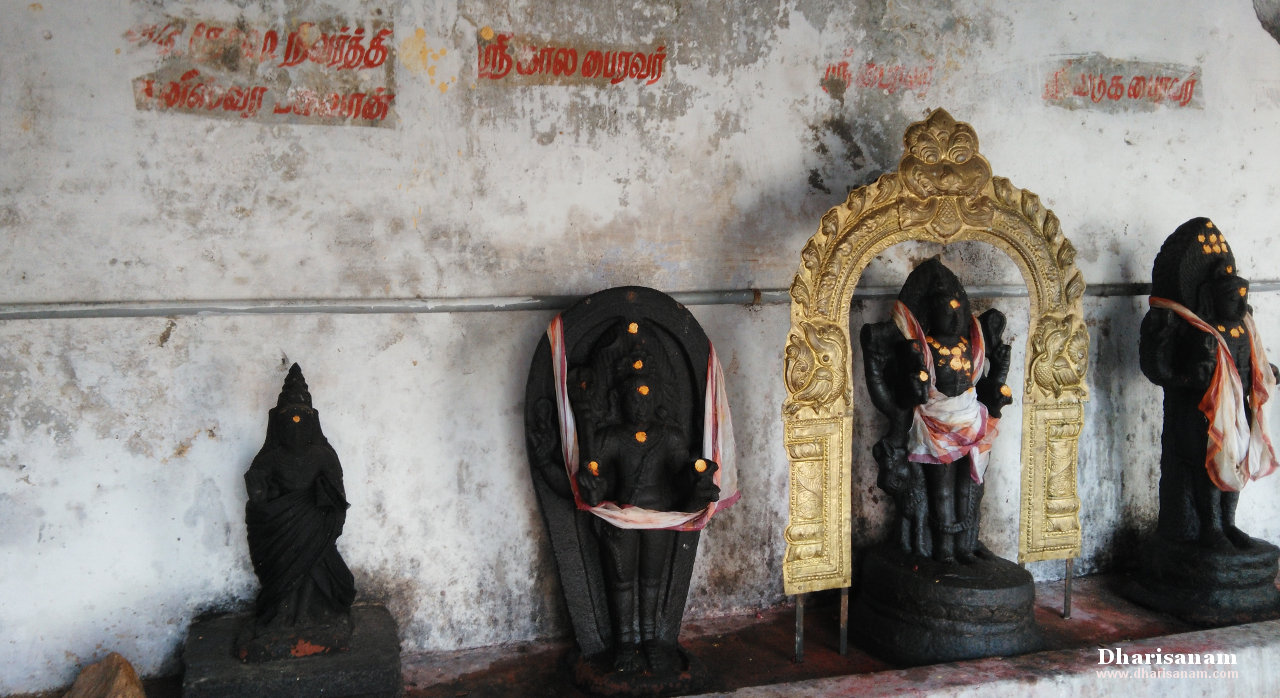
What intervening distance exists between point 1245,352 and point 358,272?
4.07 meters

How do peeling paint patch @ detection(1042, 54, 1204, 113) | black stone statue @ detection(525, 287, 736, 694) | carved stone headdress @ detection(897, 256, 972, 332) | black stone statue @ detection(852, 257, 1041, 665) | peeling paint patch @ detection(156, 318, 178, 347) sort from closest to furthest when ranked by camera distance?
peeling paint patch @ detection(156, 318, 178, 347), black stone statue @ detection(525, 287, 736, 694), black stone statue @ detection(852, 257, 1041, 665), carved stone headdress @ detection(897, 256, 972, 332), peeling paint patch @ detection(1042, 54, 1204, 113)

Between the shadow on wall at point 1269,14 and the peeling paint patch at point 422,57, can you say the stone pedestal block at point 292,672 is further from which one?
the shadow on wall at point 1269,14

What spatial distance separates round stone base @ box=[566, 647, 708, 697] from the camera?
12.5ft

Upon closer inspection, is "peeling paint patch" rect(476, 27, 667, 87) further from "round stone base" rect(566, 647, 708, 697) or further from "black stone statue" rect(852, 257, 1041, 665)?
"round stone base" rect(566, 647, 708, 697)

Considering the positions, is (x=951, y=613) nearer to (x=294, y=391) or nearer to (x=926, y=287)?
(x=926, y=287)

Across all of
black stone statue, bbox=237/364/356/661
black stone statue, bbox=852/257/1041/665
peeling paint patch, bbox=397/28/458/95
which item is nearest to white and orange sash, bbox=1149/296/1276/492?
black stone statue, bbox=852/257/1041/665

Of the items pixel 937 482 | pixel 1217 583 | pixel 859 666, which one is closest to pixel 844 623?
pixel 859 666

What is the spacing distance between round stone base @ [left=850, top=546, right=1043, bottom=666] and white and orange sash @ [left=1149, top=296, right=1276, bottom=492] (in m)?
1.19

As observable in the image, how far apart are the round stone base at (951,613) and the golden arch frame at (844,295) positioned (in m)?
0.29

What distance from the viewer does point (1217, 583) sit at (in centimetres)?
462

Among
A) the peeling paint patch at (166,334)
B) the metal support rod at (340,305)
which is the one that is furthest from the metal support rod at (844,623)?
the peeling paint patch at (166,334)

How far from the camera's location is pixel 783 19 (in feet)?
15.0

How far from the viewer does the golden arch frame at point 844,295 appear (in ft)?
13.3

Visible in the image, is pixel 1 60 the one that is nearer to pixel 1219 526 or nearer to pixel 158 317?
pixel 158 317
